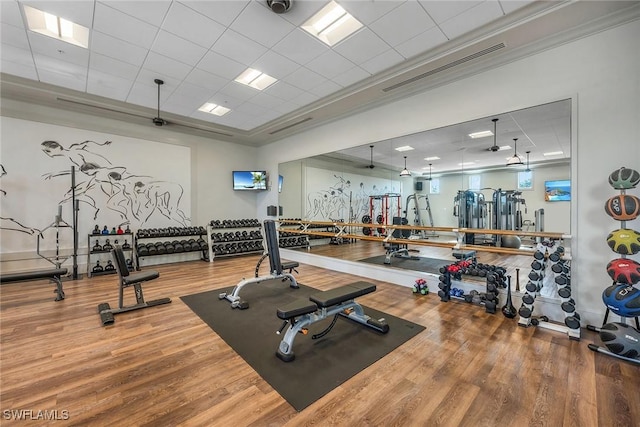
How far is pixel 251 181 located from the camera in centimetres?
738

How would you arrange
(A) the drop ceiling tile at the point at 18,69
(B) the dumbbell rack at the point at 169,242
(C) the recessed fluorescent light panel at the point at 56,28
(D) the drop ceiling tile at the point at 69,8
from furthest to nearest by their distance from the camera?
1. (B) the dumbbell rack at the point at 169,242
2. (A) the drop ceiling tile at the point at 18,69
3. (C) the recessed fluorescent light panel at the point at 56,28
4. (D) the drop ceiling tile at the point at 69,8

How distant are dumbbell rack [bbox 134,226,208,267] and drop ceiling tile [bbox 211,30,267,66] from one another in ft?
13.5

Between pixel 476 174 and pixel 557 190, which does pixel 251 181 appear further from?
pixel 557 190

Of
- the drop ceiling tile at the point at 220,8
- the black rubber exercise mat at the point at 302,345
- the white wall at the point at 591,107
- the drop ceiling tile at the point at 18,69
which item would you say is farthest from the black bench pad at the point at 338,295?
the drop ceiling tile at the point at 18,69

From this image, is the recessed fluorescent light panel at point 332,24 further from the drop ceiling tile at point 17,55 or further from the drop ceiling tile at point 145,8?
the drop ceiling tile at point 17,55

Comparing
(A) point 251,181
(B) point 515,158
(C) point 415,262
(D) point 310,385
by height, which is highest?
(A) point 251,181

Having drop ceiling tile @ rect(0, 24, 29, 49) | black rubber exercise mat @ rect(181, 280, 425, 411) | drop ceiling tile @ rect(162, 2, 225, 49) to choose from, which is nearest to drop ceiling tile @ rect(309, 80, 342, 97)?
drop ceiling tile @ rect(162, 2, 225, 49)

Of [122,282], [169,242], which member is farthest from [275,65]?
[169,242]

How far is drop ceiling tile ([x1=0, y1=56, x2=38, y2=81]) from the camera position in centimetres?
361

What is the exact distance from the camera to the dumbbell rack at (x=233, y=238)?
252 inches

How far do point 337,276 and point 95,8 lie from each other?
4684 millimetres

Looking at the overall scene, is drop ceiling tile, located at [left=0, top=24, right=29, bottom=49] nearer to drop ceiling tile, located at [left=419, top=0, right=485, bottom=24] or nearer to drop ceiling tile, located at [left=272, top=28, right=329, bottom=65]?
drop ceiling tile, located at [left=272, top=28, right=329, bottom=65]

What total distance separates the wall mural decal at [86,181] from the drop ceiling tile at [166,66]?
2763mm

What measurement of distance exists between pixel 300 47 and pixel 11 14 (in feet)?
9.81
